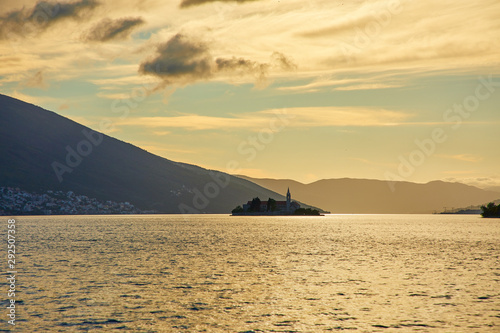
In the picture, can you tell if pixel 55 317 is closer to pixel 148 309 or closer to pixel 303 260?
pixel 148 309

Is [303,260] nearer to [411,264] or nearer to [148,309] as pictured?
[411,264]

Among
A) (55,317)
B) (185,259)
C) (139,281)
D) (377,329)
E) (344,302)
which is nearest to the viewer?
(377,329)

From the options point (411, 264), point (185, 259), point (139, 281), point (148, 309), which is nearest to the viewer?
point (148, 309)

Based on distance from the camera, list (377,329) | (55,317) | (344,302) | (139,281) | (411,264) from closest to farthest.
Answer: (377,329) < (55,317) < (344,302) < (139,281) < (411,264)

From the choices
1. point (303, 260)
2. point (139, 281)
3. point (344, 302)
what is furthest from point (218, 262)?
point (344, 302)

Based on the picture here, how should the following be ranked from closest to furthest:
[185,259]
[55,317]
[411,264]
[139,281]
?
[55,317], [139,281], [411,264], [185,259]

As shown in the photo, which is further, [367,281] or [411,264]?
[411,264]

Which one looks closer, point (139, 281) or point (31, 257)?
point (139, 281)

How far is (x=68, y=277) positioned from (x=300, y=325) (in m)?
42.8

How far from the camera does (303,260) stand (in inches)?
4134

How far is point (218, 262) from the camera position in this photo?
325ft

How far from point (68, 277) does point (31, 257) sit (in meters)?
35.7

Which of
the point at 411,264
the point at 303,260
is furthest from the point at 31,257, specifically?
the point at 411,264

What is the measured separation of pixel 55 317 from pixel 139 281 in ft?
78.1
